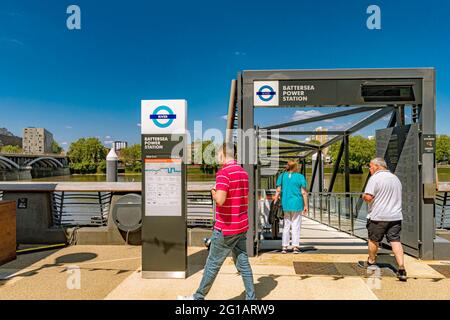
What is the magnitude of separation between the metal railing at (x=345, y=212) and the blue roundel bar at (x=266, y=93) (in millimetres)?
3067

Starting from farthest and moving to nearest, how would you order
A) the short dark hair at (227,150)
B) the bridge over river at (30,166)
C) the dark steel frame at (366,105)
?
the bridge over river at (30,166) < the dark steel frame at (366,105) < the short dark hair at (227,150)

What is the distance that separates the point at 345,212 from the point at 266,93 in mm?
3917

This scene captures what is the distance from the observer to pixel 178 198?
4105mm

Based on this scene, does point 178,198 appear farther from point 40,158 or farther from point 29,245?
point 40,158

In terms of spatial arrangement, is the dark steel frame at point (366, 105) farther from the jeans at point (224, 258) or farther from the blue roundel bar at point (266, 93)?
the jeans at point (224, 258)

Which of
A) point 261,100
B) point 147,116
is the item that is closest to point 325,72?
point 261,100

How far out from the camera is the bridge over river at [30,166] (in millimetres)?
62347

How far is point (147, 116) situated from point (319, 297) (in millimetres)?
2931

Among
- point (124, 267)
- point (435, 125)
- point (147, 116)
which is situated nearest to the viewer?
point (147, 116)

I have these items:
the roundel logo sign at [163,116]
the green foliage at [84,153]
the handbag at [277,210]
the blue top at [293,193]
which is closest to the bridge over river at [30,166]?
the green foliage at [84,153]

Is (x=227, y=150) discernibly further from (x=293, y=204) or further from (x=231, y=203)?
(x=293, y=204)

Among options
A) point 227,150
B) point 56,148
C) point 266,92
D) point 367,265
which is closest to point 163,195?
point 227,150

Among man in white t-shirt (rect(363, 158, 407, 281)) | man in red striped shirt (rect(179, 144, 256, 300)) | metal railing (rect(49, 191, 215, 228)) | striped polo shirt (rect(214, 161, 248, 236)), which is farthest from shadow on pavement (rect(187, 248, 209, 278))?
man in white t-shirt (rect(363, 158, 407, 281))

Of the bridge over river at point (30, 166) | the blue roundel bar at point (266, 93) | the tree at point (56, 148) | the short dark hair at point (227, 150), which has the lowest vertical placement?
the bridge over river at point (30, 166)
